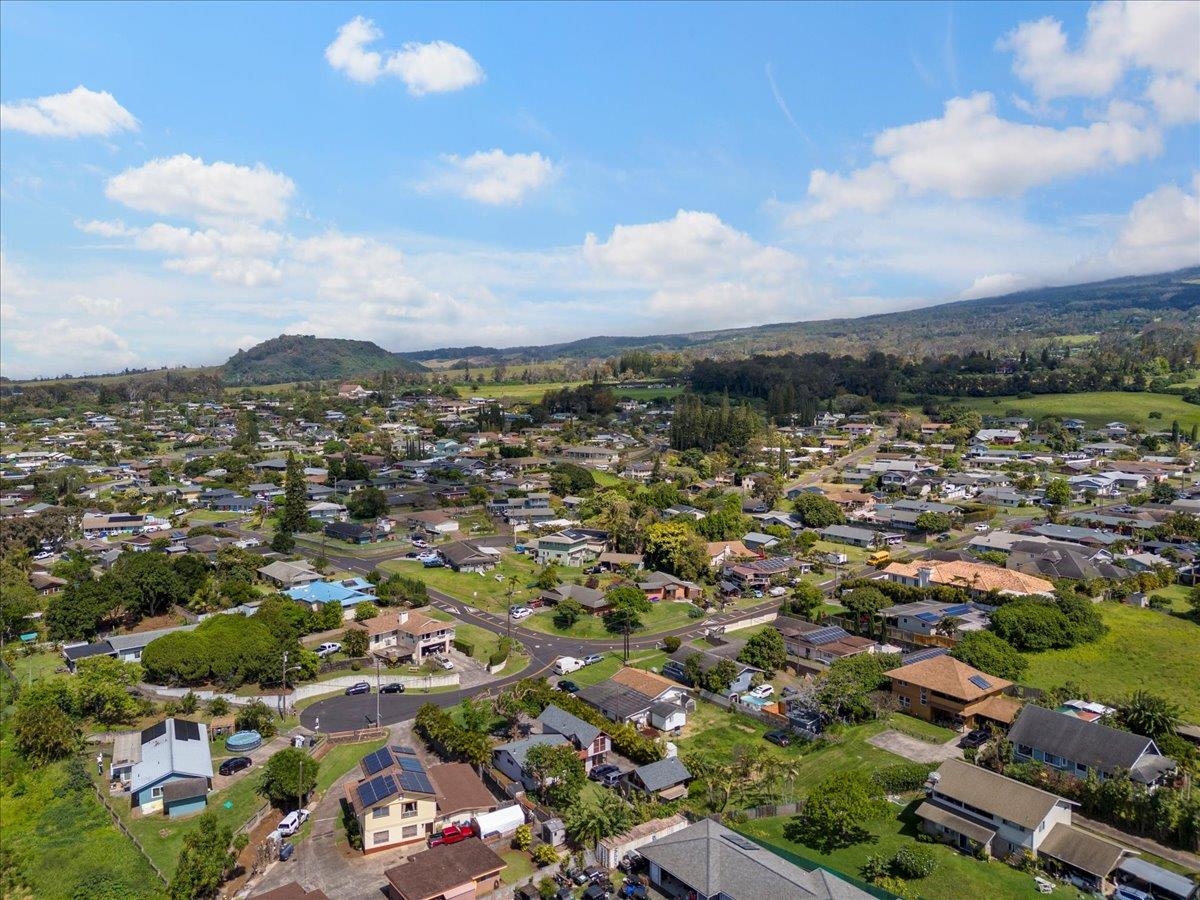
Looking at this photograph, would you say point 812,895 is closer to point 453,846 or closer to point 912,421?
point 453,846

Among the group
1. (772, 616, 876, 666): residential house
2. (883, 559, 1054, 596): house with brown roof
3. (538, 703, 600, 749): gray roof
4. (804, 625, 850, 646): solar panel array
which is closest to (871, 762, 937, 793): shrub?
(772, 616, 876, 666): residential house

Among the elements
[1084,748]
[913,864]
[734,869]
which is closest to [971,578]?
[1084,748]

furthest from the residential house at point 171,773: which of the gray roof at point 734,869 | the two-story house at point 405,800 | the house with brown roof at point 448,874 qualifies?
the gray roof at point 734,869

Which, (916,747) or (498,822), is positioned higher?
(498,822)

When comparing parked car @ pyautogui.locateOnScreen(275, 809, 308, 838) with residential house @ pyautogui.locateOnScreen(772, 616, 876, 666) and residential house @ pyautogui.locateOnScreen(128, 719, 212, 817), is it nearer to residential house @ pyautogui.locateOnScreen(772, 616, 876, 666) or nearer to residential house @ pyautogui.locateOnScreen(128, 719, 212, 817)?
residential house @ pyautogui.locateOnScreen(128, 719, 212, 817)

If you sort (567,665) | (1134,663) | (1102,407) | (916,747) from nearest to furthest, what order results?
(916,747) → (1134,663) → (567,665) → (1102,407)

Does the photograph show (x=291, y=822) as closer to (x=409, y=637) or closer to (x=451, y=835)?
(x=451, y=835)

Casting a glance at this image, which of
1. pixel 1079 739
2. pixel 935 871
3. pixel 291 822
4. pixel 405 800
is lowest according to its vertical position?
pixel 935 871
